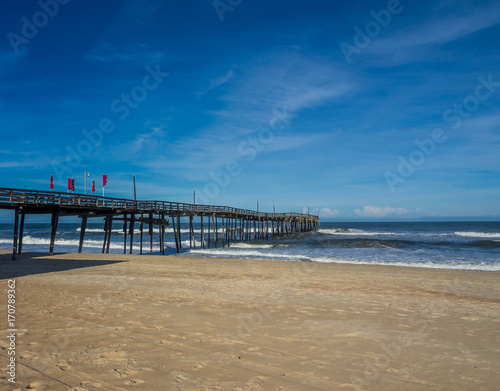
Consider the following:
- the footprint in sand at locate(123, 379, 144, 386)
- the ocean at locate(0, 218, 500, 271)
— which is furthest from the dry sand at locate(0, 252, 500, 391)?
the ocean at locate(0, 218, 500, 271)

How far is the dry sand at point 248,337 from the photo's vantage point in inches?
171

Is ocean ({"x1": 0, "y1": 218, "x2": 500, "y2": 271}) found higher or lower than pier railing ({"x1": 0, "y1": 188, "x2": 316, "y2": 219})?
lower

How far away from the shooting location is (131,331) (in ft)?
19.9

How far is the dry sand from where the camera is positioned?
14.2ft

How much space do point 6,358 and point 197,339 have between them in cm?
275

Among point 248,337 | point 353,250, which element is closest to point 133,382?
point 248,337

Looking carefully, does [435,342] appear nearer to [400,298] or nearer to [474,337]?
[474,337]

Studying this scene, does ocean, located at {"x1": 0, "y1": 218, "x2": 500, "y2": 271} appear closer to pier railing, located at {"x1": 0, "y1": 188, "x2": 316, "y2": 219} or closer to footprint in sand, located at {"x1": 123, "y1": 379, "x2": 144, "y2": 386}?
pier railing, located at {"x1": 0, "y1": 188, "x2": 316, "y2": 219}

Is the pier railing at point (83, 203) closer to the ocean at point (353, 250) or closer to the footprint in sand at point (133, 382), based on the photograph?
the ocean at point (353, 250)

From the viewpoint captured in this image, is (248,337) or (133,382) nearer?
(133,382)

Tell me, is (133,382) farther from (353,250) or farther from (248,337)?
(353,250)

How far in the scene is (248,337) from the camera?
6.01 metres

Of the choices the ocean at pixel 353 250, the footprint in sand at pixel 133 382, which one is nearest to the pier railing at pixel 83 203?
the ocean at pixel 353 250

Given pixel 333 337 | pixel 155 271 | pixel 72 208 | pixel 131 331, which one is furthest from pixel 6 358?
pixel 72 208
